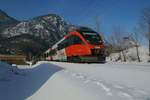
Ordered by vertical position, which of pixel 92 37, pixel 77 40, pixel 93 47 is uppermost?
pixel 92 37

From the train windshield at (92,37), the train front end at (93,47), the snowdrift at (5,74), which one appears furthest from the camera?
the train windshield at (92,37)

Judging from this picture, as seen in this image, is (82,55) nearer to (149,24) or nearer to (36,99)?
(36,99)

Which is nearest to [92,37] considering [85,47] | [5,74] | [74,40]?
[85,47]

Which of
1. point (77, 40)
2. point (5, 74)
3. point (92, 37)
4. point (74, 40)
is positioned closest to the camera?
point (5, 74)

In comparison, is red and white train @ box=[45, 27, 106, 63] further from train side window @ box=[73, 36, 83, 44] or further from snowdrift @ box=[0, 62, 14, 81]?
snowdrift @ box=[0, 62, 14, 81]

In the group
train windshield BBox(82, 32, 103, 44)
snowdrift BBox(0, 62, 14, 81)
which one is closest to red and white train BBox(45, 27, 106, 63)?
train windshield BBox(82, 32, 103, 44)

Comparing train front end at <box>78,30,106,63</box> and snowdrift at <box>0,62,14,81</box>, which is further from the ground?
train front end at <box>78,30,106,63</box>

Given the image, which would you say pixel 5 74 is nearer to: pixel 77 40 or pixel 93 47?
pixel 93 47

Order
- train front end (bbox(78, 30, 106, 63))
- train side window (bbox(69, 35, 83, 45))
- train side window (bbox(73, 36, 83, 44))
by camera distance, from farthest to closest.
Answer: train side window (bbox(69, 35, 83, 45)) → train side window (bbox(73, 36, 83, 44)) → train front end (bbox(78, 30, 106, 63))

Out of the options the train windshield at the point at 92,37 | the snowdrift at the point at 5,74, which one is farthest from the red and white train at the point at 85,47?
the snowdrift at the point at 5,74

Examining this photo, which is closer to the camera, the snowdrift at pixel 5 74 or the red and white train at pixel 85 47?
the snowdrift at pixel 5 74

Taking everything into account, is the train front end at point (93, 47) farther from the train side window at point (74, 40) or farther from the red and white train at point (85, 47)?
the train side window at point (74, 40)

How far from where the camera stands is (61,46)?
110 feet

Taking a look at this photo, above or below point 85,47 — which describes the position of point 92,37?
above
